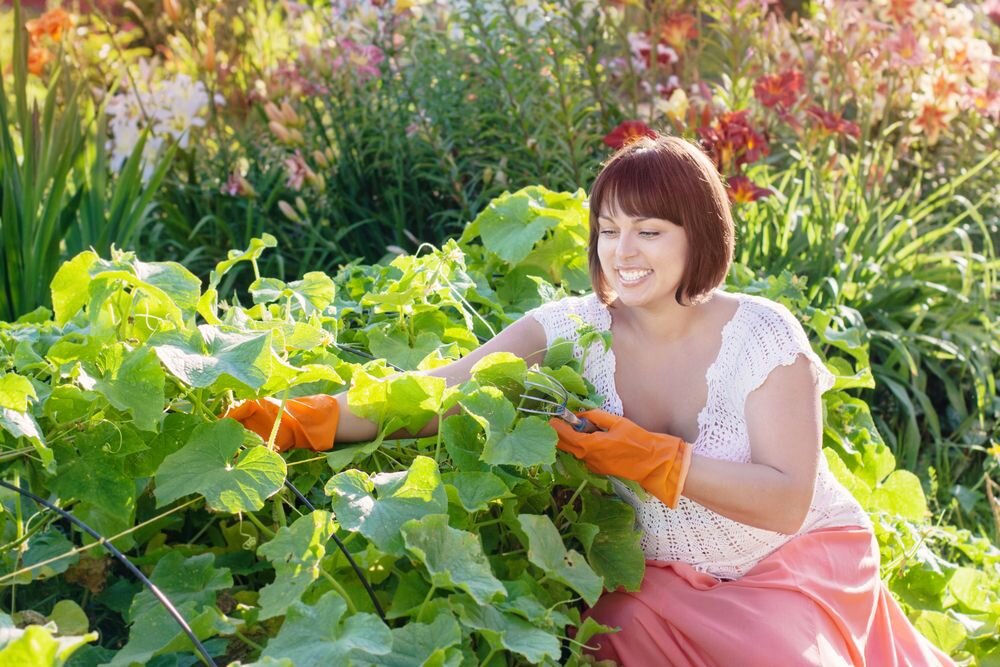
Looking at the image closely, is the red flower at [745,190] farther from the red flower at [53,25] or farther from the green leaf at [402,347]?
the red flower at [53,25]

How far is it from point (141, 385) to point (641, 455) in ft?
2.23

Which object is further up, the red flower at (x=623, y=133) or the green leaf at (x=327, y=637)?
the red flower at (x=623, y=133)

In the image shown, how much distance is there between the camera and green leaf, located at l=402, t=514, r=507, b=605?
4.39 ft

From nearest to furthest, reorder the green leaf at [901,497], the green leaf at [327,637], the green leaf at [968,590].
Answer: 1. the green leaf at [327,637]
2. the green leaf at [968,590]
3. the green leaf at [901,497]

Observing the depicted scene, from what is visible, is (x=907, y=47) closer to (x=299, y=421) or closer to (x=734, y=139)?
(x=734, y=139)

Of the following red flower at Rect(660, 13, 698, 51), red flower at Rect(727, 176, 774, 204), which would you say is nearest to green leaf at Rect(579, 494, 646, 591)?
red flower at Rect(727, 176, 774, 204)

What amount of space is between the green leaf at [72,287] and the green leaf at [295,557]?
0.48 metres

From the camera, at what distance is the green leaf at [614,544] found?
5.70 feet

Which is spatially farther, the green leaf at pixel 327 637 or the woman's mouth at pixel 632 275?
the woman's mouth at pixel 632 275

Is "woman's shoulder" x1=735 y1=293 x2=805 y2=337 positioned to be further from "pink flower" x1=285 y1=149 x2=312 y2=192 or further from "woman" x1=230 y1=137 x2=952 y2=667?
"pink flower" x1=285 y1=149 x2=312 y2=192

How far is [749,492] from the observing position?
170 cm

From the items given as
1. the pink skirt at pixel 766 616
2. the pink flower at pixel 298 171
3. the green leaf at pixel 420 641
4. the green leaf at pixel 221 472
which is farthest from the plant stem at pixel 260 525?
the pink flower at pixel 298 171

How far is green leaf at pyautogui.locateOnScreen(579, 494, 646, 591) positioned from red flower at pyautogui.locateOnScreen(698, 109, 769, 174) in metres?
1.59

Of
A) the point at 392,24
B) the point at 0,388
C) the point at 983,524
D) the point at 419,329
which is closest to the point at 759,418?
the point at 419,329
